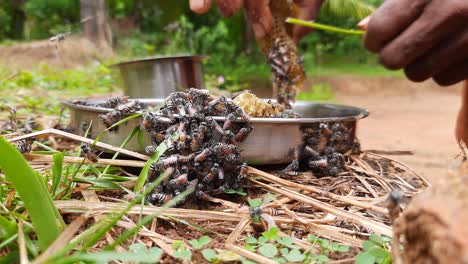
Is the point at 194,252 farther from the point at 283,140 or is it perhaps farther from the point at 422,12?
the point at 422,12

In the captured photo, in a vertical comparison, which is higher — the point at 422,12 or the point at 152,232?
the point at 422,12

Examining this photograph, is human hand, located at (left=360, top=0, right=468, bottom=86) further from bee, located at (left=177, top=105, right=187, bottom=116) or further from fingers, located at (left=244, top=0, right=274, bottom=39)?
bee, located at (left=177, top=105, right=187, bottom=116)

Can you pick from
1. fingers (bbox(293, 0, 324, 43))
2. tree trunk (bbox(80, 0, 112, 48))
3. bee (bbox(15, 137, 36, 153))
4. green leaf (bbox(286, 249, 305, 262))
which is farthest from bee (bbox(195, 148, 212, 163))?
tree trunk (bbox(80, 0, 112, 48))

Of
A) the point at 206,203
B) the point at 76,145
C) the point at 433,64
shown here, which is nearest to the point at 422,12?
the point at 433,64

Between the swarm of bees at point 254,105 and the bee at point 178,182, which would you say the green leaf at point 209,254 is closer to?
the bee at point 178,182

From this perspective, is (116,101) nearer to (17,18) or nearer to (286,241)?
(286,241)

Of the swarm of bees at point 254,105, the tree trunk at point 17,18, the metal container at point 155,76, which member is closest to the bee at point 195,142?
the swarm of bees at point 254,105
